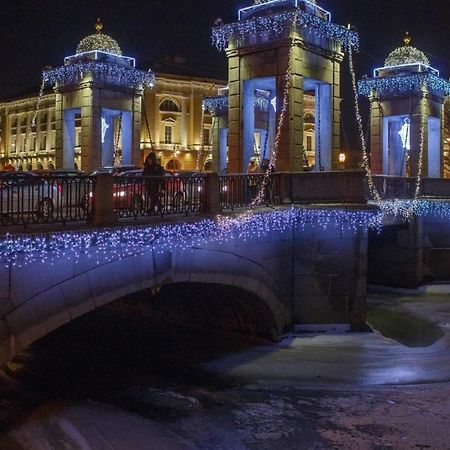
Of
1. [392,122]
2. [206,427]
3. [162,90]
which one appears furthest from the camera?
[162,90]

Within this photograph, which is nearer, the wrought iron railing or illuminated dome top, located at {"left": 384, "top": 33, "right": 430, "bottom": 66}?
the wrought iron railing

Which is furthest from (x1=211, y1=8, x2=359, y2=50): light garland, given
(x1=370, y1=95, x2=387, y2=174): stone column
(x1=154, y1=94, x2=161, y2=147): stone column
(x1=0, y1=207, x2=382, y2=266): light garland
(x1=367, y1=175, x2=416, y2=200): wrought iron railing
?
(x1=154, y1=94, x2=161, y2=147): stone column

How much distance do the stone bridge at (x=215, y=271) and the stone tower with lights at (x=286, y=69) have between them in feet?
10.1

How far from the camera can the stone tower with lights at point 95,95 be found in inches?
968

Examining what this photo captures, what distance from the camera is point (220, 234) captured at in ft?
45.6

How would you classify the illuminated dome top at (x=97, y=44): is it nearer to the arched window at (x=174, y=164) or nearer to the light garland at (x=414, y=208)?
the light garland at (x=414, y=208)

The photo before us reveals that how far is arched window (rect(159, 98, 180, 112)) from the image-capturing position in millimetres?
61312

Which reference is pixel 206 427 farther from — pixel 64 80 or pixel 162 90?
pixel 162 90

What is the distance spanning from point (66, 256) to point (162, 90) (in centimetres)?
5225

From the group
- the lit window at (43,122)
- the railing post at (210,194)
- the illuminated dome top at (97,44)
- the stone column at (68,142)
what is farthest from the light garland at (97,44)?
the lit window at (43,122)

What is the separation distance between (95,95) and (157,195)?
534 inches

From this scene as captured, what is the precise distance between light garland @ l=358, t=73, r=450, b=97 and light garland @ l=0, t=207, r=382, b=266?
33.8 ft

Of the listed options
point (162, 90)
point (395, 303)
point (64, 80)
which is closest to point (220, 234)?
point (395, 303)

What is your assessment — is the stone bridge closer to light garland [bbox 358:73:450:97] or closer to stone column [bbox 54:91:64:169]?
light garland [bbox 358:73:450:97]
